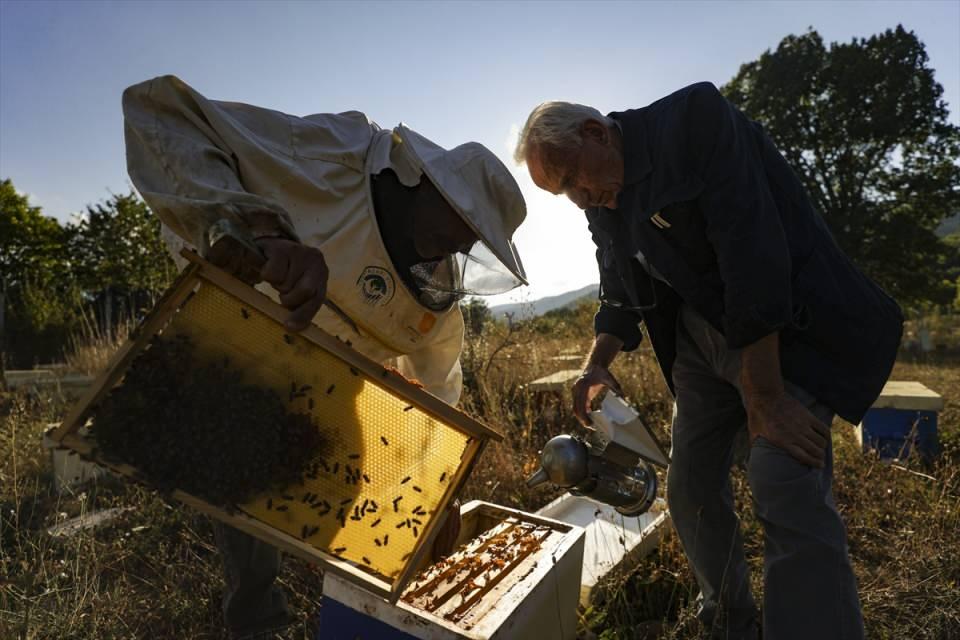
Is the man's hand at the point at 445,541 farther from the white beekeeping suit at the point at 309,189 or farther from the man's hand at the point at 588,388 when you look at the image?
the man's hand at the point at 588,388

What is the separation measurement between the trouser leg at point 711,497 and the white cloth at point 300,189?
1132mm

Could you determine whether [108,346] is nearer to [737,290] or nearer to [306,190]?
[306,190]

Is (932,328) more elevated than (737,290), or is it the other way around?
(737,290)

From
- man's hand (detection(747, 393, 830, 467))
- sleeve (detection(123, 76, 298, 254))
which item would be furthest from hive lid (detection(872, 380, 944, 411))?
sleeve (detection(123, 76, 298, 254))

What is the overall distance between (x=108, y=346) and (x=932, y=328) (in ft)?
103

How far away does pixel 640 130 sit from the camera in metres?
2.21

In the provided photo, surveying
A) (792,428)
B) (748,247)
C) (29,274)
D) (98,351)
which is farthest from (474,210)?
(29,274)

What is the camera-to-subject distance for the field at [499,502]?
2584 mm

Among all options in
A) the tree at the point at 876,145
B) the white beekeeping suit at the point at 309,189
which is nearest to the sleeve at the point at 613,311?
the white beekeeping suit at the point at 309,189

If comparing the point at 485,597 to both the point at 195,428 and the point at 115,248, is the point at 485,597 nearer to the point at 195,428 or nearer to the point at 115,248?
the point at 195,428

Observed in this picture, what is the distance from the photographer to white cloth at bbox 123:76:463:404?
176cm

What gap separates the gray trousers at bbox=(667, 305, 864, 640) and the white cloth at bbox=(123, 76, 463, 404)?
1.14m

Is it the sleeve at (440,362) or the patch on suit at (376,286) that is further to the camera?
the sleeve at (440,362)

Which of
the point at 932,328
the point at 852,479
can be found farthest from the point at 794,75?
the point at 852,479
